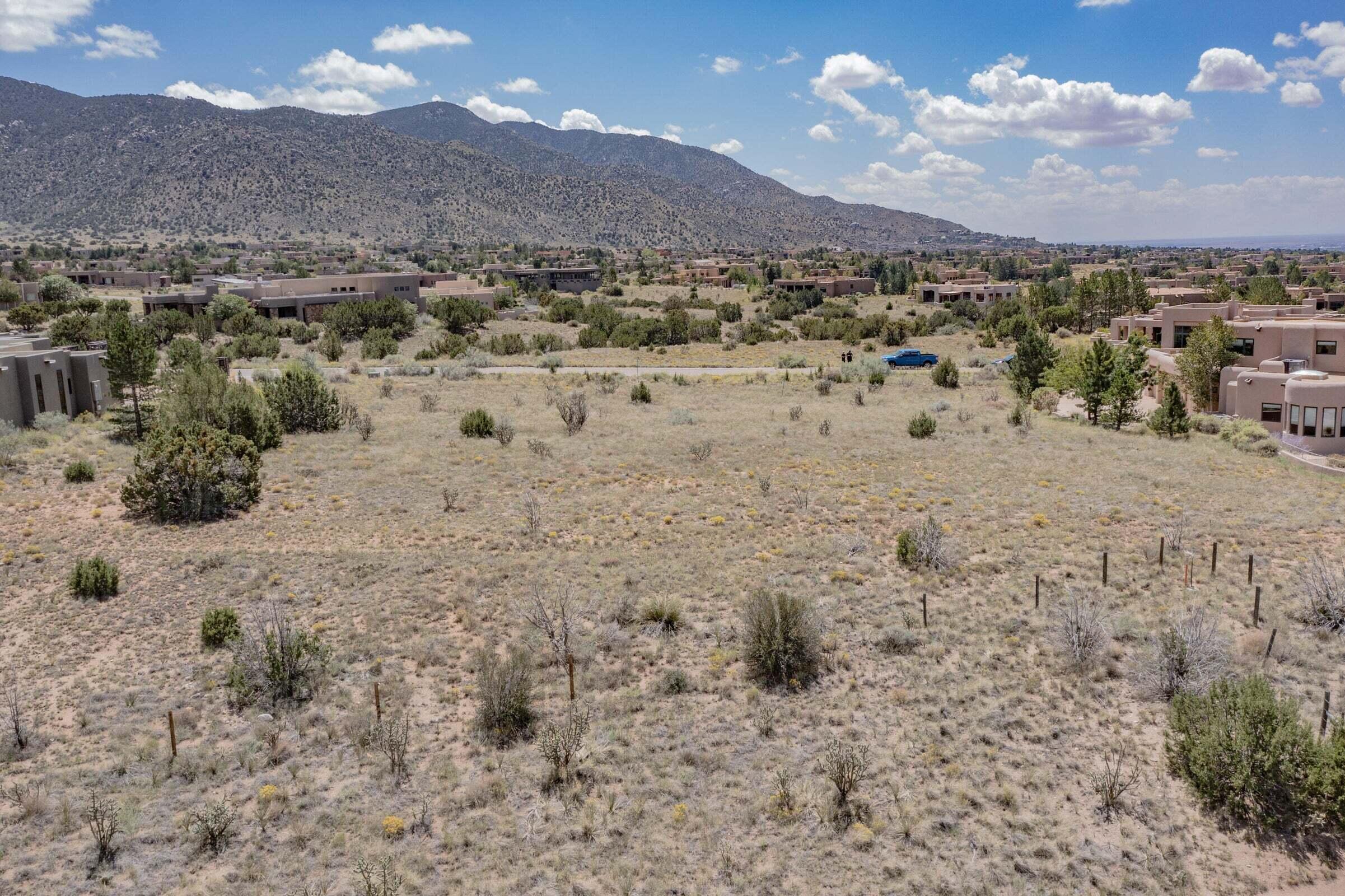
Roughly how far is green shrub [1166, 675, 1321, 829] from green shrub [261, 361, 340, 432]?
2736cm

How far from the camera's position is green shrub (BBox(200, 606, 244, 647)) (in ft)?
47.4

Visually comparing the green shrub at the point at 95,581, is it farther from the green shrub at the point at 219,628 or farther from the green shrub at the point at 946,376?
the green shrub at the point at 946,376

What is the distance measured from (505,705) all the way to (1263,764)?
30.8 ft

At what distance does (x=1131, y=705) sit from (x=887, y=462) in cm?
1453

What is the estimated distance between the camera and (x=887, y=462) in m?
26.7

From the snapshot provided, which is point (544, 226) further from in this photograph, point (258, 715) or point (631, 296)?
point (258, 715)

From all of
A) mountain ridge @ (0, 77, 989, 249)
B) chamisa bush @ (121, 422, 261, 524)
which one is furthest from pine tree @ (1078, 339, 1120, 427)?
mountain ridge @ (0, 77, 989, 249)

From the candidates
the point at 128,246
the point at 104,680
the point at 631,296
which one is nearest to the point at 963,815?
the point at 104,680

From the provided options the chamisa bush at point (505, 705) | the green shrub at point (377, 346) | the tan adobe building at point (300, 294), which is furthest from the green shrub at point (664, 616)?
the tan adobe building at point (300, 294)

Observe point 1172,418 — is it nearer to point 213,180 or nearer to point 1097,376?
point 1097,376

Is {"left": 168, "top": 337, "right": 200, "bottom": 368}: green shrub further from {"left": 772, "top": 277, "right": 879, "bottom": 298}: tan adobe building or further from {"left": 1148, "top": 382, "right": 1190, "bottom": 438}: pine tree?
{"left": 772, "top": 277, "right": 879, "bottom": 298}: tan adobe building

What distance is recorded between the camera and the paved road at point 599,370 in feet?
157

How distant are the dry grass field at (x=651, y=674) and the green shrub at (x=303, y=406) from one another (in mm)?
4429

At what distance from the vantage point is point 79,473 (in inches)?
912
